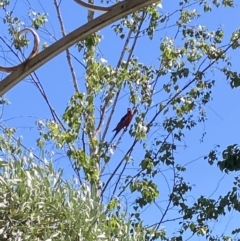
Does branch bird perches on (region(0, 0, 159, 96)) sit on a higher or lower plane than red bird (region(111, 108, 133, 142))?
lower

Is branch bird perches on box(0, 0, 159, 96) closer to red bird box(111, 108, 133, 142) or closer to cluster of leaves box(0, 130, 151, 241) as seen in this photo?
cluster of leaves box(0, 130, 151, 241)

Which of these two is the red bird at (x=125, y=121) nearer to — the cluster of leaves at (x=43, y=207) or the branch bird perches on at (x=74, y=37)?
the cluster of leaves at (x=43, y=207)

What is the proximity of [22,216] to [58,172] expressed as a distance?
196 millimetres

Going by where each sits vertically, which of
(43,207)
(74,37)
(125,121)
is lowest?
(43,207)

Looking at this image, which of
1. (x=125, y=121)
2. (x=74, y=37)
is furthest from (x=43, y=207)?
(x=125, y=121)

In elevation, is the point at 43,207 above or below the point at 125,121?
below

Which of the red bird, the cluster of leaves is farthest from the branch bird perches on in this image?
the red bird

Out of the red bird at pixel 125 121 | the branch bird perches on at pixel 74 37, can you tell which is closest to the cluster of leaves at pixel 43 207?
the branch bird perches on at pixel 74 37

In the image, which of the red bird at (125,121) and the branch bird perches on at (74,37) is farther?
the red bird at (125,121)

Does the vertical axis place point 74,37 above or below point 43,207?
above

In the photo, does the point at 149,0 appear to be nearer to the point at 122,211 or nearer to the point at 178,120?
the point at 122,211

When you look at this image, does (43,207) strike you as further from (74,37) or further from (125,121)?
(125,121)

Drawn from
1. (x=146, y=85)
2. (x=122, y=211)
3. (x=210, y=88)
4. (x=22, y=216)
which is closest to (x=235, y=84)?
(x=210, y=88)

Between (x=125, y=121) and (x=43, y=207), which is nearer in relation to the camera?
(x=43, y=207)
